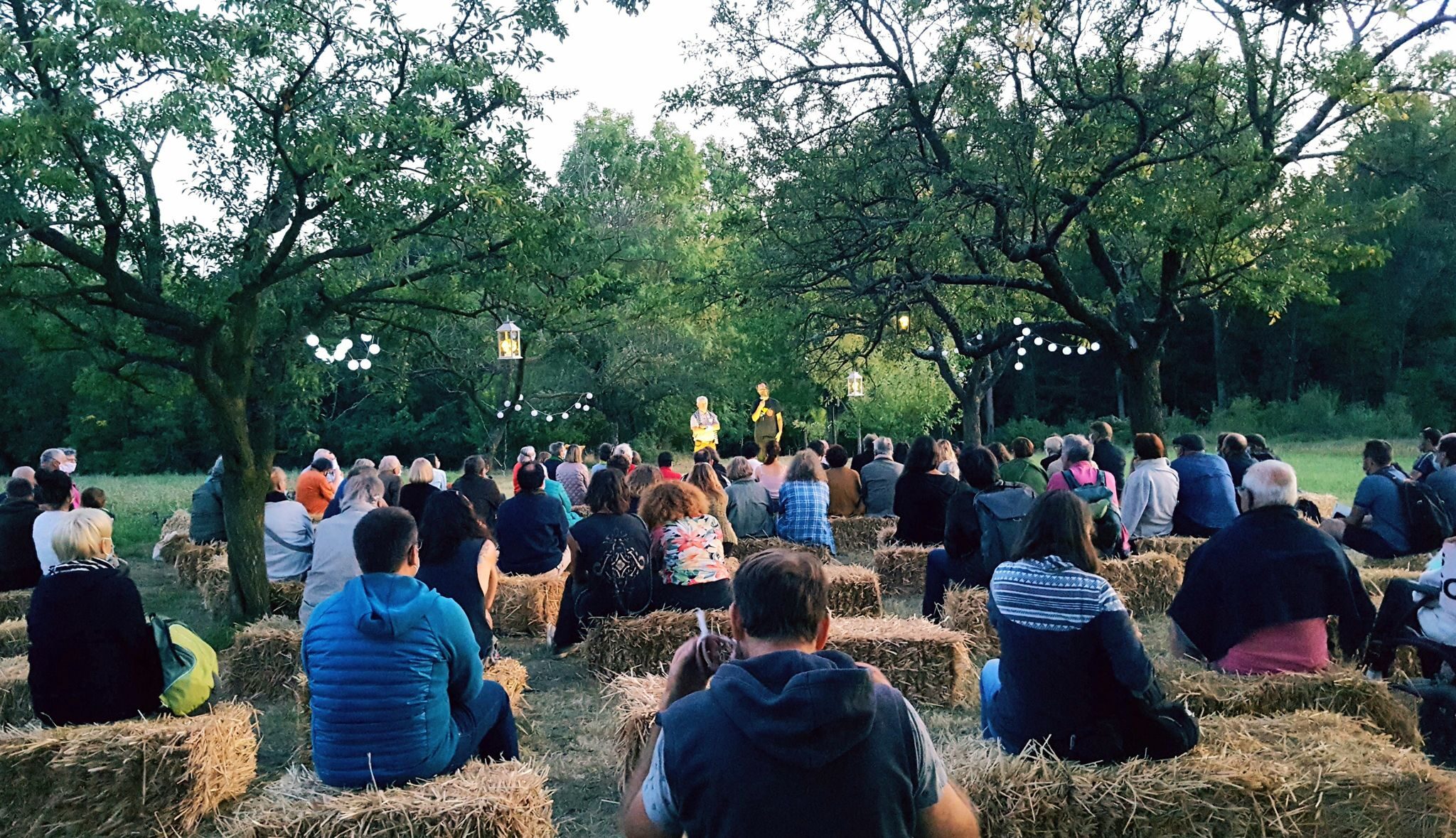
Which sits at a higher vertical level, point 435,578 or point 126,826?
point 435,578

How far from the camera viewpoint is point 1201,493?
30.3 ft

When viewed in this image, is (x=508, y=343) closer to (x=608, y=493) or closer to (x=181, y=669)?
(x=608, y=493)

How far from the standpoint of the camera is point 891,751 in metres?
Answer: 2.07

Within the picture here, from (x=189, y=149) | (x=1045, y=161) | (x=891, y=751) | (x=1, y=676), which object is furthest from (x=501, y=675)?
(x=1045, y=161)

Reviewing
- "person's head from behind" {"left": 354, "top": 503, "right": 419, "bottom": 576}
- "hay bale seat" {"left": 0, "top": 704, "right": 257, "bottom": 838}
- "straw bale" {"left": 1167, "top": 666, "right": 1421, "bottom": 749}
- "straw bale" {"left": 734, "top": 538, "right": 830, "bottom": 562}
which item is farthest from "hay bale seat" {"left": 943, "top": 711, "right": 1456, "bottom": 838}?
"straw bale" {"left": 734, "top": 538, "right": 830, "bottom": 562}

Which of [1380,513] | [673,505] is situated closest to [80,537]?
[673,505]

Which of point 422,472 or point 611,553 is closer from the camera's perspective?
point 611,553

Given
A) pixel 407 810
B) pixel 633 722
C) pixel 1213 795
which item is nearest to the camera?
pixel 407 810

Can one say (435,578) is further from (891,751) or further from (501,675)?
(891,751)

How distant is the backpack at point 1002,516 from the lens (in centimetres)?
678

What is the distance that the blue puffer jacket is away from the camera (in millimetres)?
3576

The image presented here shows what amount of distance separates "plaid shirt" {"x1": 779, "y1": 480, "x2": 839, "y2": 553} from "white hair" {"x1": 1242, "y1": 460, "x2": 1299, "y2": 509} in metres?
5.06

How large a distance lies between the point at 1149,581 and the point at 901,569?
6.73 feet

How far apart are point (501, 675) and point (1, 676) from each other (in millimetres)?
2606
